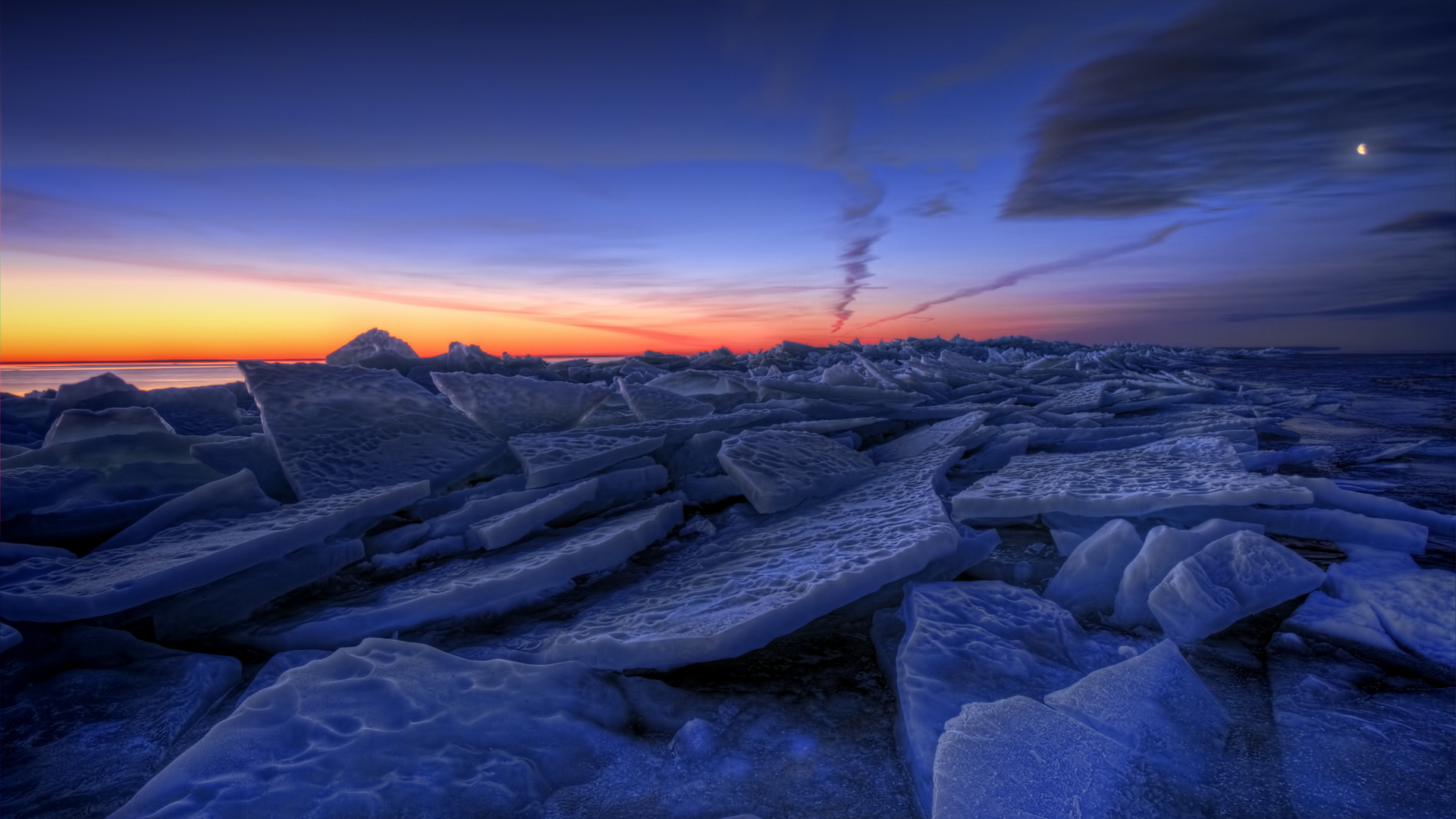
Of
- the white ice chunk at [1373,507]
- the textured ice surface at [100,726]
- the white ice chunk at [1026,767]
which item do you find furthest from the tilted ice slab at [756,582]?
the white ice chunk at [1373,507]

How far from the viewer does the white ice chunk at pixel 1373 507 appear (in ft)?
6.61

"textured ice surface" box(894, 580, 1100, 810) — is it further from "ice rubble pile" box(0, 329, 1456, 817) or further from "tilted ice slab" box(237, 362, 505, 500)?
"tilted ice slab" box(237, 362, 505, 500)

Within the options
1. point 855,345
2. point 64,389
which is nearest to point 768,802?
point 64,389

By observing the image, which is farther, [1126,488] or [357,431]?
[357,431]

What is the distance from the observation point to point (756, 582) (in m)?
1.43

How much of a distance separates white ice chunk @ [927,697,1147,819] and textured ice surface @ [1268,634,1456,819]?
10.3 inches

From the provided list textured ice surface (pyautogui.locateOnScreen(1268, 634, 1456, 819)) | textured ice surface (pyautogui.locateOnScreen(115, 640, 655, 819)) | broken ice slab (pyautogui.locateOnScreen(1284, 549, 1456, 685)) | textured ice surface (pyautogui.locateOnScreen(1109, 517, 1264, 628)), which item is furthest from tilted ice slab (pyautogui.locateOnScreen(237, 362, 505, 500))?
broken ice slab (pyautogui.locateOnScreen(1284, 549, 1456, 685))

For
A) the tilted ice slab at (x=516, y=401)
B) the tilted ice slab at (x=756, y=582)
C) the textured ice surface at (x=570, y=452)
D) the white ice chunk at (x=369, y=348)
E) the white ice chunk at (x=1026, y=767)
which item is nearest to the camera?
the white ice chunk at (x=1026, y=767)

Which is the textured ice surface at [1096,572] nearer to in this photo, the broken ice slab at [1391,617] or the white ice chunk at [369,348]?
the broken ice slab at [1391,617]

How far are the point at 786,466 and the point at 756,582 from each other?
2.80 feet

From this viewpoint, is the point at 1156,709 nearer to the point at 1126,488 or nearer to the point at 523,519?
the point at 1126,488

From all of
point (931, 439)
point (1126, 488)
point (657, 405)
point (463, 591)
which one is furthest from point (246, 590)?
point (931, 439)

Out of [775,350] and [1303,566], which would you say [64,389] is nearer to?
[1303,566]

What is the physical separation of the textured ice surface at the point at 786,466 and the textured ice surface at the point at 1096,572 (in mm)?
829
